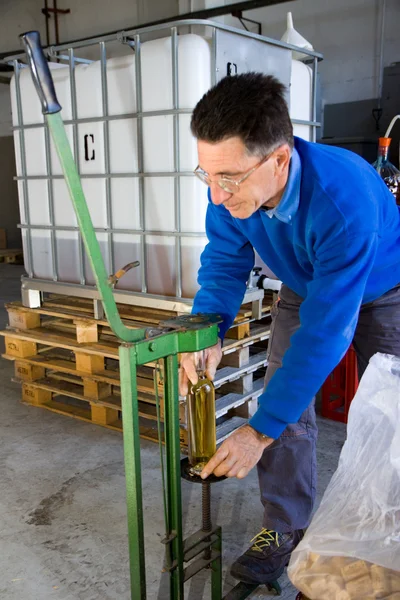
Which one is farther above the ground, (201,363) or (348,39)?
(348,39)

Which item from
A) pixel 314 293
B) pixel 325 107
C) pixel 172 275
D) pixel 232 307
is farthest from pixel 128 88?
pixel 325 107

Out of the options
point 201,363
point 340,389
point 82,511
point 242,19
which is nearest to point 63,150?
point 201,363

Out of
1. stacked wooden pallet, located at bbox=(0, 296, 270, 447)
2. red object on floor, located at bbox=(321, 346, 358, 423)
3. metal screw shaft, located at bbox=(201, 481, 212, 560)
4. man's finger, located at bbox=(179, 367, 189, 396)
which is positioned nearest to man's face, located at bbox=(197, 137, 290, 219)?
man's finger, located at bbox=(179, 367, 189, 396)

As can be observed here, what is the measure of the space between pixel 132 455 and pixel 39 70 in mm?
933

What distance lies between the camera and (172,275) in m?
3.34

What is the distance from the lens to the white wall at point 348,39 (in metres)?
7.77

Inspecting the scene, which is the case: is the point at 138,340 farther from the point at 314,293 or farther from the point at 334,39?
the point at 334,39

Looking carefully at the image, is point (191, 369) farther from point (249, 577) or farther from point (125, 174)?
point (125, 174)

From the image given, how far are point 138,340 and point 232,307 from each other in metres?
0.63

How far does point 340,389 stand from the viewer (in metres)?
3.91

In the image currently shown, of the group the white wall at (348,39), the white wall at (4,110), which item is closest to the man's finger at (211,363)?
the white wall at (348,39)

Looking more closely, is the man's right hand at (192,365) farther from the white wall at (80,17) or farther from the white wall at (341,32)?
the white wall at (80,17)

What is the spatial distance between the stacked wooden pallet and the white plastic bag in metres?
1.75

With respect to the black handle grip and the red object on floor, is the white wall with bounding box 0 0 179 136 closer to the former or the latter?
the red object on floor
